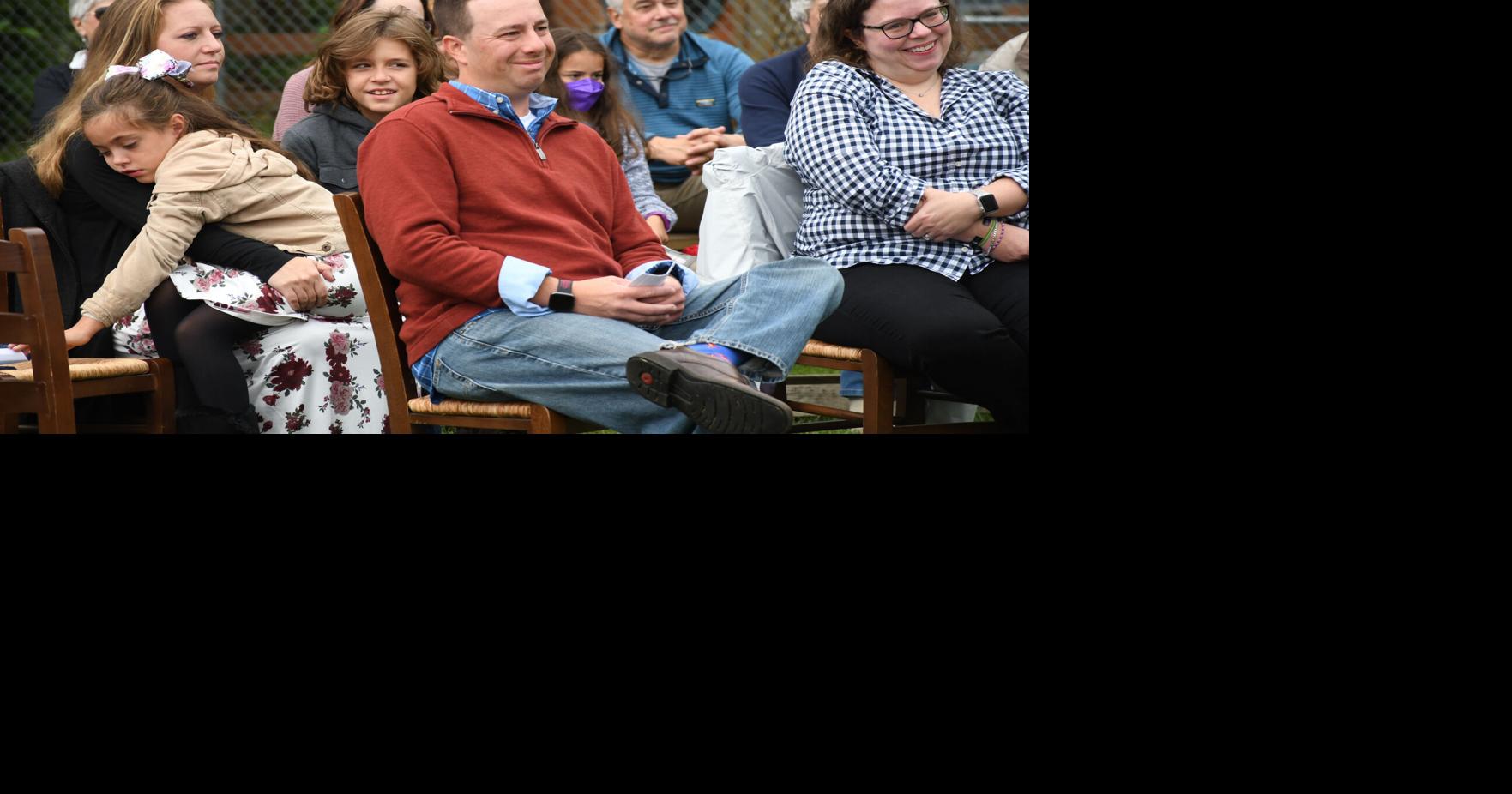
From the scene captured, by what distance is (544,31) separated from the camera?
2.77 m

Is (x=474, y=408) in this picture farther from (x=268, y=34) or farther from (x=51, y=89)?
(x=268, y=34)

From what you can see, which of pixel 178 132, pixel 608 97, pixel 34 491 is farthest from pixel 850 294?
pixel 34 491

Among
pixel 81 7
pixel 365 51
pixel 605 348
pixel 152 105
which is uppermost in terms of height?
pixel 81 7

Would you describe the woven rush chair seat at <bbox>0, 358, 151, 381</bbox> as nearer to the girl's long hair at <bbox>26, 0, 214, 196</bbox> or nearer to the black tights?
the black tights

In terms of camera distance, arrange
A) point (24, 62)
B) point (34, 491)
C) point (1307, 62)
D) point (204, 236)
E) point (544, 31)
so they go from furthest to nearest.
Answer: point (24, 62), point (204, 236), point (544, 31), point (34, 491), point (1307, 62)

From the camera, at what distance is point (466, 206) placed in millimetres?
2609

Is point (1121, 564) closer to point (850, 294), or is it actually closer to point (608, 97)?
point (850, 294)

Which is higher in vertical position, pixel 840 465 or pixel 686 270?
pixel 686 270

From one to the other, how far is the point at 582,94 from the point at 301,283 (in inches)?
40.4

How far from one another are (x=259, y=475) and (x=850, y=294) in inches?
66.3

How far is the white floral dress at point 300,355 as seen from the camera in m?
3.05

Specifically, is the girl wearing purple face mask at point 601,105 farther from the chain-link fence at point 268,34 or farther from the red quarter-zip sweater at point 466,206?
the chain-link fence at point 268,34

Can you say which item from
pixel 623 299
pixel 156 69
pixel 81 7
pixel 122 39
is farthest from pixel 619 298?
pixel 81 7

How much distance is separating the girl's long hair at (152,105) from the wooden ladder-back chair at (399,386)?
0.77 m
